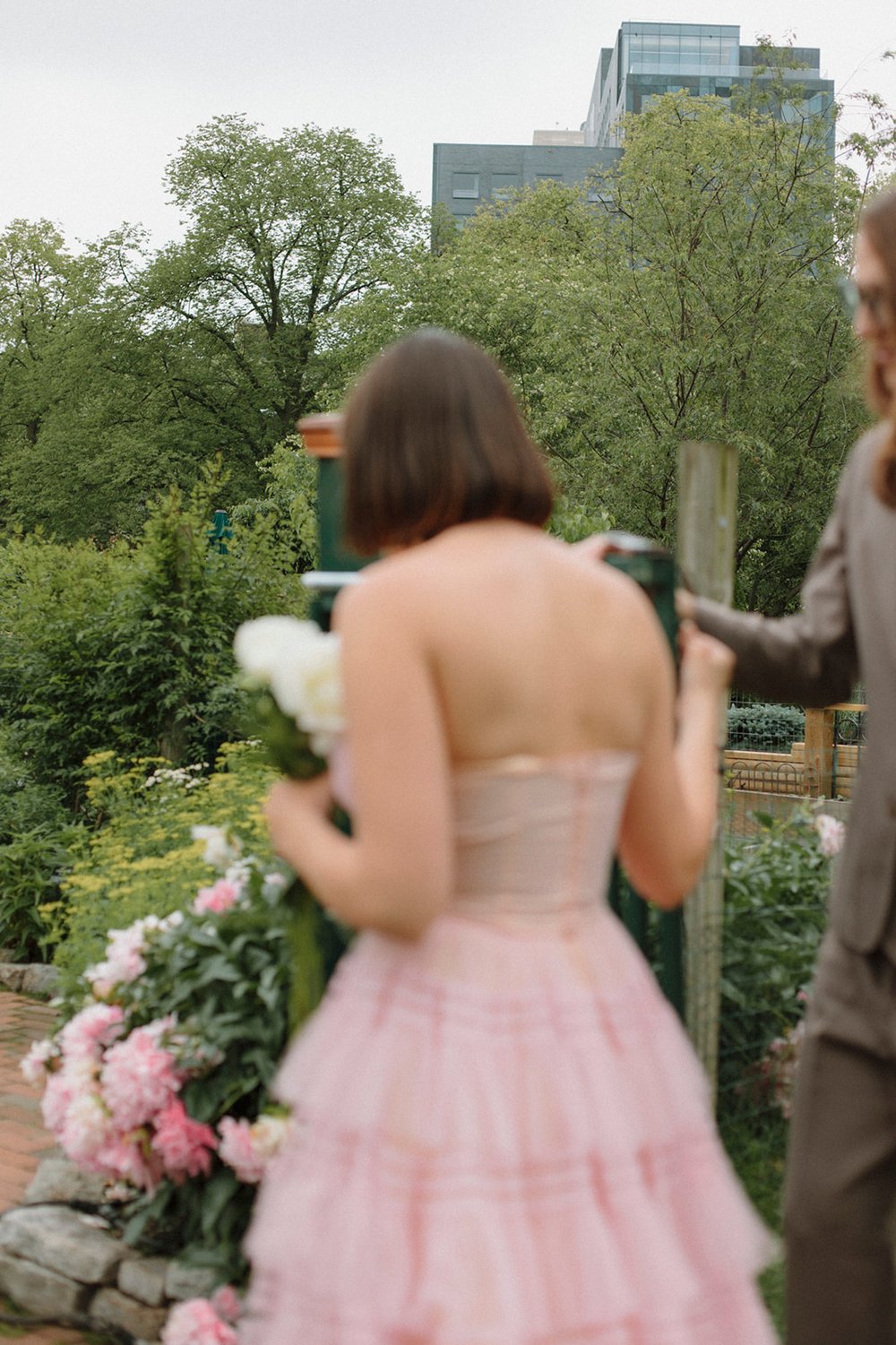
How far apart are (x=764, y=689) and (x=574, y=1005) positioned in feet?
2.19

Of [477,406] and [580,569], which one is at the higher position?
[477,406]

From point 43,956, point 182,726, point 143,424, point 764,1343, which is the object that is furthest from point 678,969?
point 143,424

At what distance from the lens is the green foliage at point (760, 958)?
11.4 ft

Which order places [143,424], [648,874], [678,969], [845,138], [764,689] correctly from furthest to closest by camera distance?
[143,424] → [845,138] → [678,969] → [764,689] → [648,874]

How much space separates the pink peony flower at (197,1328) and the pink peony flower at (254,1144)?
26 cm

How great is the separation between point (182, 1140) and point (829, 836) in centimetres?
200

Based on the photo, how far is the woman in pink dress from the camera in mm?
1478

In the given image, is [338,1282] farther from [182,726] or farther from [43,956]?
[182,726]

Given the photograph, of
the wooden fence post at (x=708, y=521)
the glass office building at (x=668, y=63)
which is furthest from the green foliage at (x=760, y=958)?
the glass office building at (x=668, y=63)

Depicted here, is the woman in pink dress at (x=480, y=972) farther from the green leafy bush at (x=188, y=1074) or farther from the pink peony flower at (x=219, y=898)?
the pink peony flower at (x=219, y=898)

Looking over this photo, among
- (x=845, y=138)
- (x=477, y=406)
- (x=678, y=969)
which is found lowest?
(x=678, y=969)

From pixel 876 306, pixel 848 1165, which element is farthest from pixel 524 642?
pixel 848 1165

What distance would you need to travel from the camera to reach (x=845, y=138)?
16.0 meters

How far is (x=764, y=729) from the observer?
15031 millimetres
